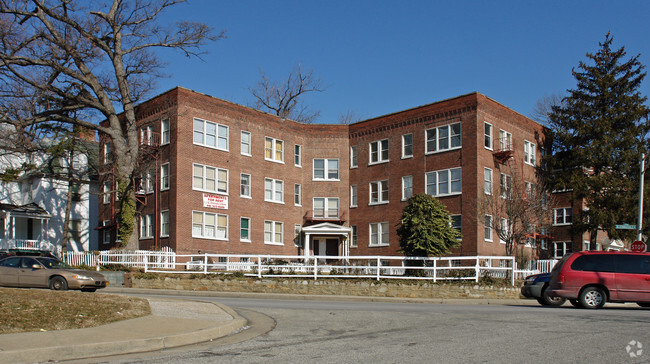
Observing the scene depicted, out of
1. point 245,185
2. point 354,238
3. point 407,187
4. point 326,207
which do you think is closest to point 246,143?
point 245,185

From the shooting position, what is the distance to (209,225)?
125 feet

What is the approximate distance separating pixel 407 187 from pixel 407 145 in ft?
9.11

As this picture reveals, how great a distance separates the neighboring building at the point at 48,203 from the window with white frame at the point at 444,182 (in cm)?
2400

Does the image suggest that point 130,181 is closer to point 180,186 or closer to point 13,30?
point 180,186

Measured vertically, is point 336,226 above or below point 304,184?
below

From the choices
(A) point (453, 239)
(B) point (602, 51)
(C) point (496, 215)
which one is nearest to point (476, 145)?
(C) point (496, 215)

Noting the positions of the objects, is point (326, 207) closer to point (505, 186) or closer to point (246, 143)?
point (246, 143)

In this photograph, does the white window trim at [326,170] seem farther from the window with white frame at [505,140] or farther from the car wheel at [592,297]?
the car wheel at [592,297]

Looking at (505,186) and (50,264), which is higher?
(505,186)

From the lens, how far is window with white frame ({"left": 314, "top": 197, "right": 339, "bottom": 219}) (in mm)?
44219

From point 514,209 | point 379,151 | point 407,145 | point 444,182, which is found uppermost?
point 407,145

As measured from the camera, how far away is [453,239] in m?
31.2

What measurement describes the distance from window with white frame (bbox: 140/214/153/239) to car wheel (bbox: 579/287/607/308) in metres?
27.6

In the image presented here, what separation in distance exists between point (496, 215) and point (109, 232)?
1032 inches
